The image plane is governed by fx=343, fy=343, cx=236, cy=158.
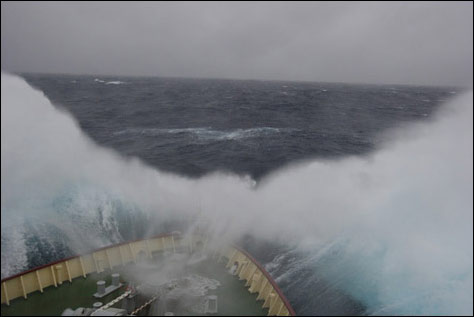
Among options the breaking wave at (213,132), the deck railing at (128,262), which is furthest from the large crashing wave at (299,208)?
the breaking wave at (213,132)

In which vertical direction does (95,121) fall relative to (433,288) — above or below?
above

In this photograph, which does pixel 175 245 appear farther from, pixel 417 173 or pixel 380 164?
pixel 380 164

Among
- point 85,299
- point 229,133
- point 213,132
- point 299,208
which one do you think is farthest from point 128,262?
point 213,132

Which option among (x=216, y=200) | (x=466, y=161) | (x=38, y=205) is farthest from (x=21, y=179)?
(x=466, y=161)

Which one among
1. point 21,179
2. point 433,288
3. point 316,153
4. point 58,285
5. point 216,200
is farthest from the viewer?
point 316,153

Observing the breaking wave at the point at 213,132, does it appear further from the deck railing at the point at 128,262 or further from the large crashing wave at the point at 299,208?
the deck railing at the point at 128,262
